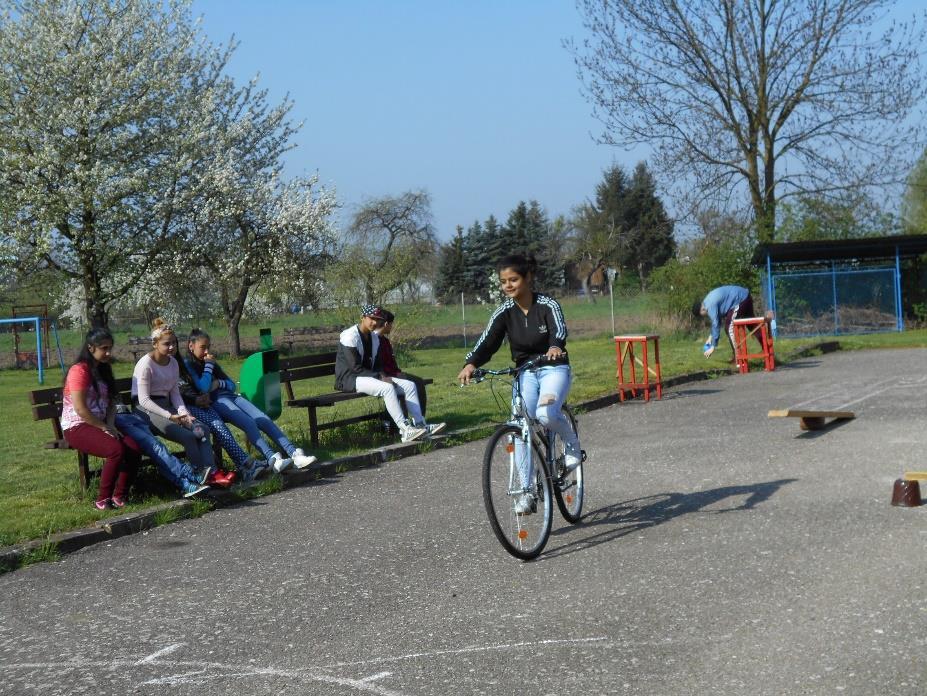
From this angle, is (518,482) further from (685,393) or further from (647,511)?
(685,393)

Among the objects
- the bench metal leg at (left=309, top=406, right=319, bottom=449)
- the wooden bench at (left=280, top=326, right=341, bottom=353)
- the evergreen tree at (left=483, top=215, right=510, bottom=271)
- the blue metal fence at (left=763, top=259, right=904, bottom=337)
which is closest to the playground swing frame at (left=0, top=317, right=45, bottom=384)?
the wooden bench at (left=280, top=326, right=341, bottom=353)

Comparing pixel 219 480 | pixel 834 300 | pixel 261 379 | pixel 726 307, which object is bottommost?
pixel 219 480

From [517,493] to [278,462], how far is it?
347 centimetres

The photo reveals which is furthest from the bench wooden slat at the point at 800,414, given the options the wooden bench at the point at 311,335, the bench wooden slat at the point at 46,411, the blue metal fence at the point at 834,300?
the wooden bench at the point at 311,335

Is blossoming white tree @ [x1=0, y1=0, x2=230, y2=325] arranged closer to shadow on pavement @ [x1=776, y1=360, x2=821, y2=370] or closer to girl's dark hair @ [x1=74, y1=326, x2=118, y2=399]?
shadow on pavement @ [x1=776, y1=360, x2=821, y2=370]

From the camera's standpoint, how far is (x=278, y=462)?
9602 mm

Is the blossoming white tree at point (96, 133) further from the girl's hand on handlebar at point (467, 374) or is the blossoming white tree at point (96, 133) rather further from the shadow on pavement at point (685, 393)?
the girl's hand on handlebar at point (467, 374)

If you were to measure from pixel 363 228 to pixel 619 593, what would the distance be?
2688 inches

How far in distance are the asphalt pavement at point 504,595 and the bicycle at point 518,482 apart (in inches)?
6.6

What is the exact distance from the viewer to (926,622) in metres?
4.95

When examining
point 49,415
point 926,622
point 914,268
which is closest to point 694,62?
point 914,268

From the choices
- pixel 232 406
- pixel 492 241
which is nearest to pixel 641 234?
pixel 492 241

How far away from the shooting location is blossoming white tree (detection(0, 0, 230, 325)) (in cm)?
3127

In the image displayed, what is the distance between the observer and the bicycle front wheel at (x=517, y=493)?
657cm
